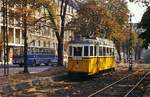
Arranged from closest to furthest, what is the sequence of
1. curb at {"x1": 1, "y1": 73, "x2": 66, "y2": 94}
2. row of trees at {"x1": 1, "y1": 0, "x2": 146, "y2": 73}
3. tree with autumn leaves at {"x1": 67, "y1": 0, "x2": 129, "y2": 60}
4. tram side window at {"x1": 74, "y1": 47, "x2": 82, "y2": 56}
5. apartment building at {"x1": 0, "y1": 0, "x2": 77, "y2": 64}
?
curb at {"x1": 1, "y1": 73, "x2": 66, "y2": 94} → row of trees at {"x1": 1, "y1": 0, "x2": 146, "y2": 73} → tram side window at {"x1": 74, "y1": 47, "x2": 82, "y2": 56} → apartment building at {"x1": 0, "y1": 0, "x2": 77, "y2": 64} → tree with autumn leaves at {"x1": 67, "y1": 0, "x2": 129, "y2": 60}

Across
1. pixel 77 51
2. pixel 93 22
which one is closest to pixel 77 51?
pixel 77 51

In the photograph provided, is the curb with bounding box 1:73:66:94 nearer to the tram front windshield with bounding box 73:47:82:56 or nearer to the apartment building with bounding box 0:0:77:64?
the tram front windshield with bounding box 73:47:82:56

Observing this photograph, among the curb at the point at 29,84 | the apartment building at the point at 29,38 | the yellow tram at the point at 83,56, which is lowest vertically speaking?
the curb at the point at 29,84

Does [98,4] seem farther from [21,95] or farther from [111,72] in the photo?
[21,95]

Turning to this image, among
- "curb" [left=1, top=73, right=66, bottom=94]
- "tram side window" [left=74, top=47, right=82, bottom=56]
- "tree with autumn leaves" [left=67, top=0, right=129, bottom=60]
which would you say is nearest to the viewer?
"curb" [left=1, top=73, right=66, bottom=94]

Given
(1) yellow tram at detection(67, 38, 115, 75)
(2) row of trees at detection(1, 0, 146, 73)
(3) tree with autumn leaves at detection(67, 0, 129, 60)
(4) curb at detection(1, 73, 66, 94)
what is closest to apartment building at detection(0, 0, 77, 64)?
(2) row of trees at detection(1, 0, 146, 73)

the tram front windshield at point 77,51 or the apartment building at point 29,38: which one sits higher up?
the apartment building at point 29,38

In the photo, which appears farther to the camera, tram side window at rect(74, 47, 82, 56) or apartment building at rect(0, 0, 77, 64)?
apartment building at rect(0, 0, 77, 64)

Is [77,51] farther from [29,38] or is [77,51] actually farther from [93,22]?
[29,38]

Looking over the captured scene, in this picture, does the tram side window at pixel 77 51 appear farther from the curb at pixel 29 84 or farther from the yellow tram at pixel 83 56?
the curb at pixel 29 84

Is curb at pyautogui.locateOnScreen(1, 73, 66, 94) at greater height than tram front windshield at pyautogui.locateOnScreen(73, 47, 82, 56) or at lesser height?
lesser

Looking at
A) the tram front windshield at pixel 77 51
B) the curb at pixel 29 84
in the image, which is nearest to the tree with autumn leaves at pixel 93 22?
the tram front windshield at pixel 77 51

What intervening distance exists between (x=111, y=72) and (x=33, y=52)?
55.7ft

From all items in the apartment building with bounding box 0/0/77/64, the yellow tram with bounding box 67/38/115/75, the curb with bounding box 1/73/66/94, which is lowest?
the curb with bounding box 1/73/66/94
